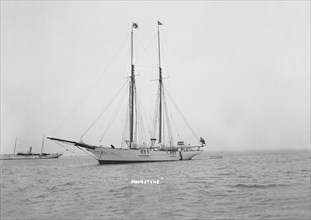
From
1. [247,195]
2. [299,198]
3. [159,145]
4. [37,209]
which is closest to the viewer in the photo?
[37,209]

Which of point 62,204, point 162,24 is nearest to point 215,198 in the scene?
point 62,204

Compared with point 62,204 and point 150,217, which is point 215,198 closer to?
point 150,217

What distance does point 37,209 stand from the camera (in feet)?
55.9

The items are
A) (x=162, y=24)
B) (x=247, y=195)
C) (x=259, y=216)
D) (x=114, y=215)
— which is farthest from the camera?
(x=162, y=24)

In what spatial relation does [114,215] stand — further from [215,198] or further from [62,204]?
[215,198]

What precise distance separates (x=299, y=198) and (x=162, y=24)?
6738 centimetres

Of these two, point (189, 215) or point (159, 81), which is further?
point (159, 81)

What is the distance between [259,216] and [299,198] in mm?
5927

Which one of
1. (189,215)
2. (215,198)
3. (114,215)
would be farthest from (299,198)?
(114,215)

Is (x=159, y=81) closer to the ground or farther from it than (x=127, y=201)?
farther from it

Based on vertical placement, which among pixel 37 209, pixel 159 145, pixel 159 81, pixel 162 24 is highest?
pixel 162 24

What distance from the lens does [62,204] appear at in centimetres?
1839

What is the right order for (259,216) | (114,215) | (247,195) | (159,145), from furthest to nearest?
(159,145) → (247,195) → (114,215) → (259,216)

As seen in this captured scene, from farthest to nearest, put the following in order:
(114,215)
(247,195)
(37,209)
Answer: (247,195), (37,209), (114,215)
